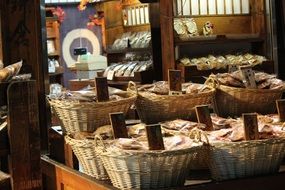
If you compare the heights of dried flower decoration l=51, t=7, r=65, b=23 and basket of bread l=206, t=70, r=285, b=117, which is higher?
dried flower decoration l=51, t=7, r=65, b=23

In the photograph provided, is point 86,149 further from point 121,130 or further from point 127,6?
point 127,6

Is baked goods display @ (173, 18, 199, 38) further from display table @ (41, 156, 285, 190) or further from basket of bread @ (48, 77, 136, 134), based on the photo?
display table @ (41, 156, 285, 190)

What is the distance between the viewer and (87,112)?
2402 millimetres

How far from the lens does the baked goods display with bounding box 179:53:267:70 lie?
228 inches

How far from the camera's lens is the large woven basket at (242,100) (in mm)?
2652

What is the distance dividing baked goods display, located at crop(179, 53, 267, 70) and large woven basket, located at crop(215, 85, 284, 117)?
300cm

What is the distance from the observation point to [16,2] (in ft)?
9.09

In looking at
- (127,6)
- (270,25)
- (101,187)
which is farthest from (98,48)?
(101,187)

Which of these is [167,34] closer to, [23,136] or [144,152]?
[23,136]

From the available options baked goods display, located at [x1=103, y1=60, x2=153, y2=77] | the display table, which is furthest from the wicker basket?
baked goods display, located at [x1=103, y1=60, x2=153, y2=77]

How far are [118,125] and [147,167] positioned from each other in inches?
14.7

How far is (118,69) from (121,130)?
14.9 ft

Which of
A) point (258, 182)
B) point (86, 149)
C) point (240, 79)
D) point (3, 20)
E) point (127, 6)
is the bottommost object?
point (258, 182)

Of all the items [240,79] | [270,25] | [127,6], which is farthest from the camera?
[127,6]
